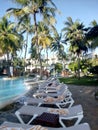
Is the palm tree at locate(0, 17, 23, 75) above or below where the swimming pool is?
above

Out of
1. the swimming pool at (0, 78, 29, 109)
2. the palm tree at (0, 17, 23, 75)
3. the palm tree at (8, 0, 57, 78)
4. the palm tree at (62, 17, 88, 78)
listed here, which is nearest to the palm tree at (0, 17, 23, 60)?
the palm tree at (0, 17, 23, 75)

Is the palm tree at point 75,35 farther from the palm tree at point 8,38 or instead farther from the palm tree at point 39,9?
the palm tree at point 39,9

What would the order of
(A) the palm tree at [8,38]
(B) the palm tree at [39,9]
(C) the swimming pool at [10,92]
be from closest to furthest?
1. (C) the swimming pool at [10,92]
2. (B) the palm tree at [39,9]
3. (A) the palm tree at [8,38]

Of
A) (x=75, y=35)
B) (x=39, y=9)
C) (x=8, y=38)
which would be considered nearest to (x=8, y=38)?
(x=8, y=38)

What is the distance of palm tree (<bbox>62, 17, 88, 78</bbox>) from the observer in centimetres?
3203

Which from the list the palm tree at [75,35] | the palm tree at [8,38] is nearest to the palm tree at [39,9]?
the palm tree at [75,35]

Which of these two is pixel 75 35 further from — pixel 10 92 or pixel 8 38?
pixel 10 92

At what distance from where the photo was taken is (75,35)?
1287 inches

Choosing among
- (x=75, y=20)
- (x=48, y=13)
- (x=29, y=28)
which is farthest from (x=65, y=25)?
(x=48, y=13)

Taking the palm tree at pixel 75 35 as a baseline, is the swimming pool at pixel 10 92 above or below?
below

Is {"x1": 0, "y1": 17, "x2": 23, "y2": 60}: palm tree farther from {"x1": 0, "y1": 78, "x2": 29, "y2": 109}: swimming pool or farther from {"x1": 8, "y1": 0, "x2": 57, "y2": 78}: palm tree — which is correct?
{"x1": 0, "y1": 78, "x2": 29, "y2": 109}: swimming pool

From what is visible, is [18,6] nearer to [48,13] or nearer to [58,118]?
[48,13]

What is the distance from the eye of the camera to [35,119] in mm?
6074

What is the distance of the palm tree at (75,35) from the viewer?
3203 centimetres
